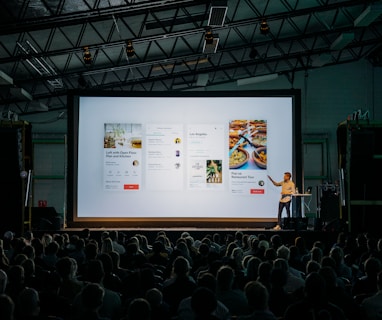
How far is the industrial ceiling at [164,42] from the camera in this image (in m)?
16.3

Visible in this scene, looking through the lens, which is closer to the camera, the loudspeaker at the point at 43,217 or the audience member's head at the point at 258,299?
the audience member's head at the point at 258,299

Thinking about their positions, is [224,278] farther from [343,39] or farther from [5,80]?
[343,39]

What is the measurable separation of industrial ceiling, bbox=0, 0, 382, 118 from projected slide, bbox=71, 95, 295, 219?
177 cm

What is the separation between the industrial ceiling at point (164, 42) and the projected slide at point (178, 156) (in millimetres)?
1772

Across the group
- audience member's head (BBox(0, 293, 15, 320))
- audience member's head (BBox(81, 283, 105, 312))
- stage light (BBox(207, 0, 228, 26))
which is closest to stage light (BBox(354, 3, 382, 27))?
stage light (BBox(207, 0, 228, 26))

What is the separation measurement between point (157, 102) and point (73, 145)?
2.49 metres

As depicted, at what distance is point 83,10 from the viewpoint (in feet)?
53.5

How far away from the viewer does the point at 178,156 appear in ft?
53.3

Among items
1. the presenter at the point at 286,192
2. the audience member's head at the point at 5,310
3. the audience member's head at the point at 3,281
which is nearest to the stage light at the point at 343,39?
the presenter at the point at 286,192

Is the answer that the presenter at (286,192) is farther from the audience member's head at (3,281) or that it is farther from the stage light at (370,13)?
the audience member's head at (3,281)

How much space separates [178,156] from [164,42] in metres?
6.26

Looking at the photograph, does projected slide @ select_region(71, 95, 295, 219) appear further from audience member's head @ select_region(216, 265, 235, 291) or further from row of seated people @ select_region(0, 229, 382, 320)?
audience member's head @ select_region(216, 265, 235, 291)

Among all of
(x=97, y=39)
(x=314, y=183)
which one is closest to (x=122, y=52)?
(x=97, y=39)

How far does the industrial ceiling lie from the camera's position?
16312mm
